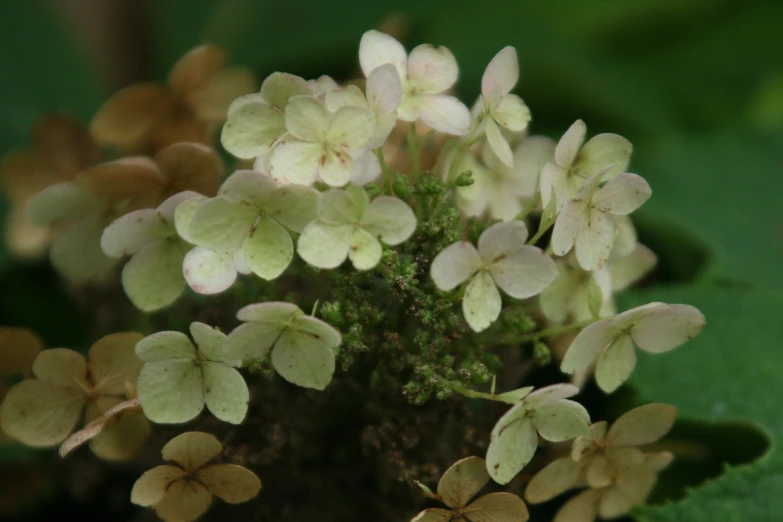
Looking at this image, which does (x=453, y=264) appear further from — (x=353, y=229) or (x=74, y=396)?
(x=74, y=396)

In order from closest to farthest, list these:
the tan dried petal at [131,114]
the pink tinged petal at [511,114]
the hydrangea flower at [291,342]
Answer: the hydrangea flower at [291,342], the pink tinged petal at [511,114], the tan dried petal at [131,114]

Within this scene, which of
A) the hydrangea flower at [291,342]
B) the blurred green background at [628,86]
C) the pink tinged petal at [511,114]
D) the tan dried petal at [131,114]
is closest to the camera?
the hydrangea flower at [291,342]

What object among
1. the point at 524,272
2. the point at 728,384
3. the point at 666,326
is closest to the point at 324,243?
the point at 524,272

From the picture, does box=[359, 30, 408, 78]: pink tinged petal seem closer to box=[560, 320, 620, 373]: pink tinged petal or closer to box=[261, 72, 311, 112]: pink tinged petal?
box=[261, 72, 311, 112]: pink tinged petal

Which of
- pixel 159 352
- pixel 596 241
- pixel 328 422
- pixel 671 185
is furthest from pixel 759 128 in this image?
pixel 159 352

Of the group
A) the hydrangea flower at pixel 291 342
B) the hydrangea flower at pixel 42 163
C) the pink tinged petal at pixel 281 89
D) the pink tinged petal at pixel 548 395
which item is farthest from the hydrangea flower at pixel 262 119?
the hydrangea flower at pixel 42 163

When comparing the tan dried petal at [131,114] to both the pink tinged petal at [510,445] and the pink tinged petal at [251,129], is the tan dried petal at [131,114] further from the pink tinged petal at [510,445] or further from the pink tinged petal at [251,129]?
the pink tinged petal at [510,445]
